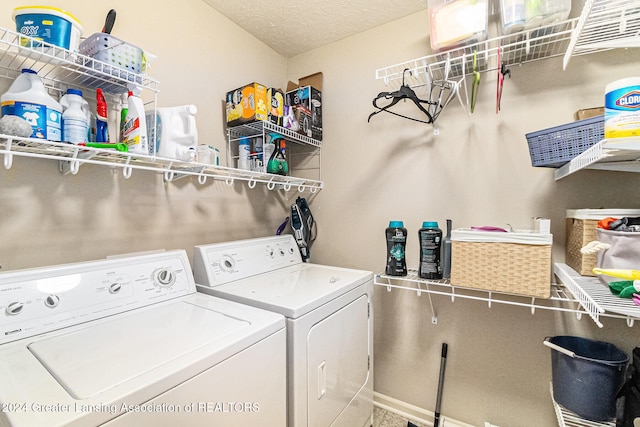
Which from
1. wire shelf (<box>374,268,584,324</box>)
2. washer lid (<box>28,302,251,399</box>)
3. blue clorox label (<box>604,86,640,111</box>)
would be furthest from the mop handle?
blue clorox label (<box>604,86,640,111</box>)

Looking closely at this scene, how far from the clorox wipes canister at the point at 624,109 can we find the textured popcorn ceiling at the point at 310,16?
1.29m

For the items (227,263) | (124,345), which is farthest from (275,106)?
(124,345)

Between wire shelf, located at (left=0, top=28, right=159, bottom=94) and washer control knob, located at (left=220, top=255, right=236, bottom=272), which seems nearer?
wire shelf, located at (left=0, top=28, right=159, bottom=94)

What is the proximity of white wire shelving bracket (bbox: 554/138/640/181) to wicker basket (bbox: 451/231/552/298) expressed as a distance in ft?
1.08

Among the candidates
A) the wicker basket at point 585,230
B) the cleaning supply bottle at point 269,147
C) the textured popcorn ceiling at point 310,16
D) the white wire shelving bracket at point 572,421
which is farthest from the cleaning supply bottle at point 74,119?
the white wire shelving bracket at point 572,421

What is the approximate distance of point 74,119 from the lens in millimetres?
1067

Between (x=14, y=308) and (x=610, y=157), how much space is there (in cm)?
206

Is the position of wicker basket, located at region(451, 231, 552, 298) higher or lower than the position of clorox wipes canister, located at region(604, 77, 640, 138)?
lower

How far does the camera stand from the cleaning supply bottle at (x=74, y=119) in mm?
1063

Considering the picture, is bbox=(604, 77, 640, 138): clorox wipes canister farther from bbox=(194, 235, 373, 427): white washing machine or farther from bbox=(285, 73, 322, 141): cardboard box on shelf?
bbox=(285, 73, 322, 141): cardboard box on shelf

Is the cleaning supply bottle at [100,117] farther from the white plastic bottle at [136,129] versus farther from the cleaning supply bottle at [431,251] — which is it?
the cleaning supply bottle at [431,251]

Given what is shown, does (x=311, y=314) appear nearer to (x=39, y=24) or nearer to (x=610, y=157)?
(x=610, y=157)

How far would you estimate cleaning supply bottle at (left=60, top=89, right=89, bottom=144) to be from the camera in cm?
106

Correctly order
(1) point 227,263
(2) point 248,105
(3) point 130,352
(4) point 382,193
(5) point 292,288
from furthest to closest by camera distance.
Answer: (4) point 382,193 < (2) point 248,105 < (1) point 227,263 < (5) point 292,288 < (3) point 130,352
